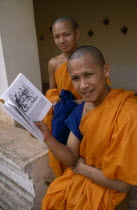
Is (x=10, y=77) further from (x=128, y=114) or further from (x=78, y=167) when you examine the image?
(x=128, y=114)

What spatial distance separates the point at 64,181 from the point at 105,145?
1.57 ft

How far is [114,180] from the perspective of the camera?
1.50 m

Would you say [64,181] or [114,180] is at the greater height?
[114,180]

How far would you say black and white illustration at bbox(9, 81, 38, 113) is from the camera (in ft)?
4.96

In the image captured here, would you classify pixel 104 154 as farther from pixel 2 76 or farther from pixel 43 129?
pixel 2 76

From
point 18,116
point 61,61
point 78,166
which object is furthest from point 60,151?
point 61,61

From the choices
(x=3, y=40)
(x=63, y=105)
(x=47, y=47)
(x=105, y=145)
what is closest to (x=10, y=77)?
(x=3, y=40)

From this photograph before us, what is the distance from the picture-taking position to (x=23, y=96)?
1.54 meters

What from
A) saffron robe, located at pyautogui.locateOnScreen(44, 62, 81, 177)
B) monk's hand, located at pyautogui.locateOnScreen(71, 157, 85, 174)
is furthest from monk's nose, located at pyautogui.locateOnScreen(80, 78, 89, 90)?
saffron robe, located at pyautogui.locateOnScreen(44, 62, 81, 177)

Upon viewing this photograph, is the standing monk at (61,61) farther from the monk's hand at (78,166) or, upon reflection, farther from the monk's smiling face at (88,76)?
the monk's smiling face at (88,76)

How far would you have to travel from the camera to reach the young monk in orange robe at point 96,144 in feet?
4.60

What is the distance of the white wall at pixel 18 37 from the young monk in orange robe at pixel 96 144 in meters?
1.15

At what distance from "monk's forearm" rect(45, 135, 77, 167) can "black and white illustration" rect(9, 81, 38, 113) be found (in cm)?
26

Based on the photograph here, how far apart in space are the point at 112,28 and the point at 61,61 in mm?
2905
